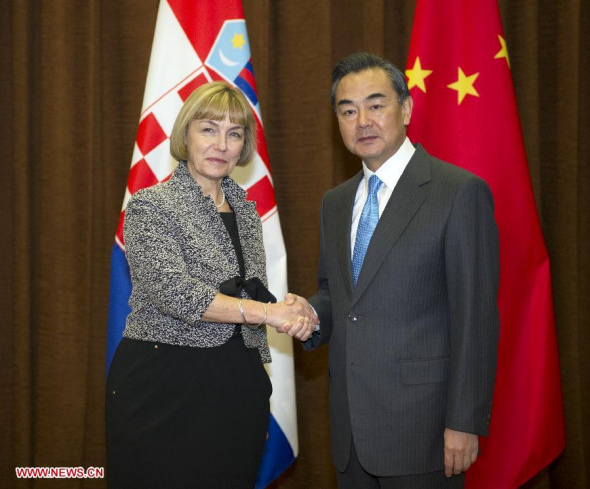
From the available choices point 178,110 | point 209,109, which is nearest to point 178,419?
point 209,109

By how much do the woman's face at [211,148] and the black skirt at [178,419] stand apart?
22.0 inches

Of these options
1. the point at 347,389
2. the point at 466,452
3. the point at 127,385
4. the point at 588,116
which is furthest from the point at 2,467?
the point at 588,116

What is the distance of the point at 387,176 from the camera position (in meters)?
2.00

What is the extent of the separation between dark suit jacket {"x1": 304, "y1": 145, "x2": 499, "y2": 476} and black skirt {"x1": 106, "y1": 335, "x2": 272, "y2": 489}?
37cm

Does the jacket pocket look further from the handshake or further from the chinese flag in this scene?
the chinese flag

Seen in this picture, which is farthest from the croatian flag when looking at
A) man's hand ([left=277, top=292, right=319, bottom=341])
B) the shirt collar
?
the shirt collar

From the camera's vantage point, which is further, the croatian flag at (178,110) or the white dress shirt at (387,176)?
the croatian flag at (178,110)

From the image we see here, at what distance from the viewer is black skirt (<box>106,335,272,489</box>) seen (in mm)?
1776

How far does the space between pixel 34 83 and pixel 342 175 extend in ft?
5.83

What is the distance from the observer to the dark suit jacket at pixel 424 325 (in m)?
1.75

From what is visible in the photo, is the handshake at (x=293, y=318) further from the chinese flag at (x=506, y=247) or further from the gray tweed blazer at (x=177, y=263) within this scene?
the chinese flag at (x=506, y=247)

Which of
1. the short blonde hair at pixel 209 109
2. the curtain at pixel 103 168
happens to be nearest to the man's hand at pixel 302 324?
the short blonde hair at pixel 209 109

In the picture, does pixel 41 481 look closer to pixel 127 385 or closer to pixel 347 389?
pixel 127 385

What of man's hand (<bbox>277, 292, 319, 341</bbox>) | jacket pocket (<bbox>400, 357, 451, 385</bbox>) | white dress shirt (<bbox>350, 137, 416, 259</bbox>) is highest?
white dress shirt (<bbox>350, 137, 416, 259</bbox>)
